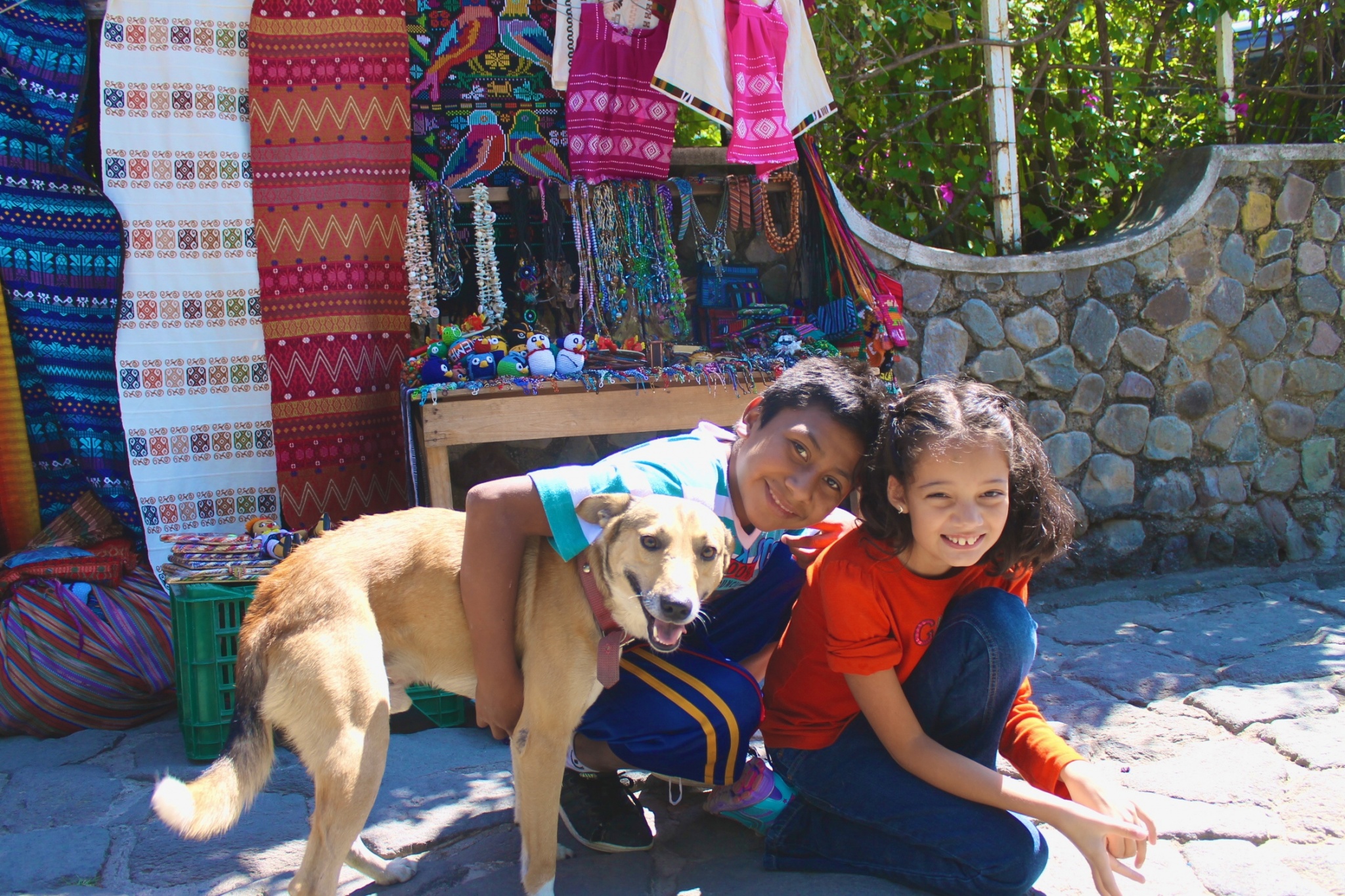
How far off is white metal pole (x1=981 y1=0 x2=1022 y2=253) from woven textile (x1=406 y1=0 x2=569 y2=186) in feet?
7.93

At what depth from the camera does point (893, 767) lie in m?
2.29

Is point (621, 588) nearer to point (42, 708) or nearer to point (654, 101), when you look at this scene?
point (42, 708)

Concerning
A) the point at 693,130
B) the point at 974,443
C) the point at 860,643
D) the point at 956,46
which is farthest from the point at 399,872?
the point at 956,46

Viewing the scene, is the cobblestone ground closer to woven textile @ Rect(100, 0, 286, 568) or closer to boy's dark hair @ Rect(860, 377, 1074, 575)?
boy's dark hair @ Rect(860, 377, 1074, 575)

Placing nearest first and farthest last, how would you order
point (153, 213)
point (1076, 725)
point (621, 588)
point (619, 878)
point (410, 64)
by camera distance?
point (621, 588), point (619, 878), point (1076, 725), point (153, 213), point (410, 64)

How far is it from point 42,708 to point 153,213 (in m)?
1.90

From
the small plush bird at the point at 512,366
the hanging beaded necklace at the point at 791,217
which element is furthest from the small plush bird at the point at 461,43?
the hanging beaded necklace at the point at 791,217

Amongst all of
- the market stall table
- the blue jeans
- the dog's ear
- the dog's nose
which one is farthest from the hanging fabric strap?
the dog's nose

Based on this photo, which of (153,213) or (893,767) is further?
(153,213)

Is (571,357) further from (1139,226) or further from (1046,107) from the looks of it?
(1046,107)

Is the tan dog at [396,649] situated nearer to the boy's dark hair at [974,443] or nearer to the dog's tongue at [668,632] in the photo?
the dog's tongue at [668,632]

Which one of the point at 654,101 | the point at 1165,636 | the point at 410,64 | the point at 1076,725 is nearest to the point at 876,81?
the point at 654,101

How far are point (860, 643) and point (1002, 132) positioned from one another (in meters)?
Answer: 4.02

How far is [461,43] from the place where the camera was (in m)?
4.38
